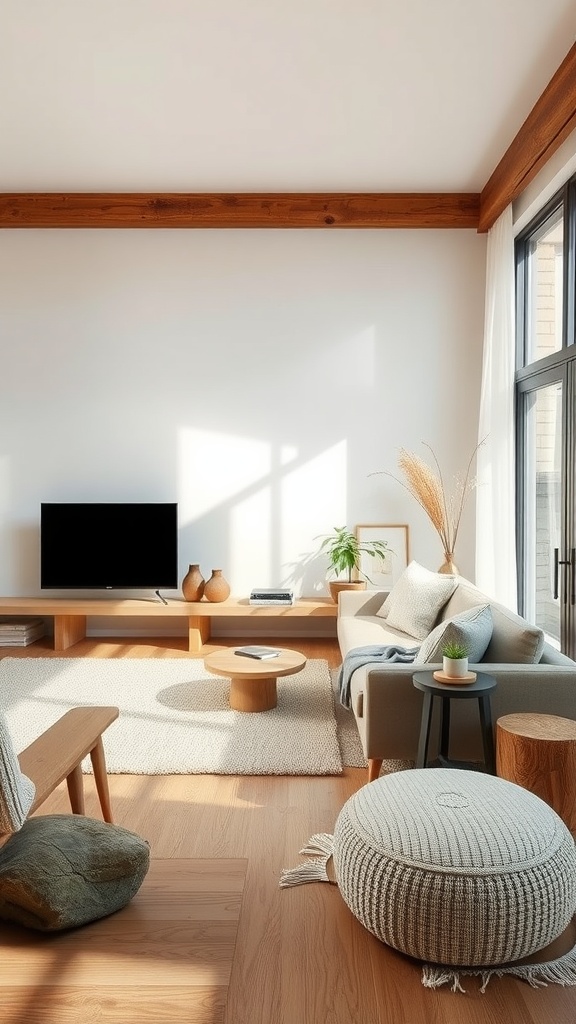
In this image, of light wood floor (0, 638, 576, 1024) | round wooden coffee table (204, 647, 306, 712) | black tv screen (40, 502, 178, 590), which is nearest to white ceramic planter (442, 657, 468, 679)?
light wood floor (0, 638, 576, 1024)

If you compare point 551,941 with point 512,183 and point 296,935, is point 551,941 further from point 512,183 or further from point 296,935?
point 512,183

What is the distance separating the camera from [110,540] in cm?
570

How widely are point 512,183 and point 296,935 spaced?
168 inches

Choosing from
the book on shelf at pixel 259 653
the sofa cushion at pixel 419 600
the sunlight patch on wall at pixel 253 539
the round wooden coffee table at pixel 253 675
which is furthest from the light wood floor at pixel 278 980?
the sunlight patch on wall at pixel 253 539

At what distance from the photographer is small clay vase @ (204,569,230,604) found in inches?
219

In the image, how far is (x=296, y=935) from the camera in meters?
2.06

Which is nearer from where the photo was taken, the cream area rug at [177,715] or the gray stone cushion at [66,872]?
the gray stone cushion at [66,872]

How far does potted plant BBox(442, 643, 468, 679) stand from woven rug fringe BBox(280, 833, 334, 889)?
685 mm

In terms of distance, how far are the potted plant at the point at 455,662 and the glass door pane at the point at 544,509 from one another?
165 centimetres

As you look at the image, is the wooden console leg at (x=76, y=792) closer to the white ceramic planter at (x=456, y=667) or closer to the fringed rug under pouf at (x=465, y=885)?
the fringed rug under pouf at (x=465, y=885)

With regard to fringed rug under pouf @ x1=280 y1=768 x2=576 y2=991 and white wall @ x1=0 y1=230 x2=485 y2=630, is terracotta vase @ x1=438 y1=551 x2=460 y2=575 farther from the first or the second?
fringed rug under pouf @ x1=280 y1=768 x2=576 y2=991

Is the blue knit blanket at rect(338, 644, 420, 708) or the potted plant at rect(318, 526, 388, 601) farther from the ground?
the potted plant at rect(318, 526, 388, 601)

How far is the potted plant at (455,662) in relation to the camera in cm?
277

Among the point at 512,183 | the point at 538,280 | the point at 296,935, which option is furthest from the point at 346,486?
the point at 296,935
